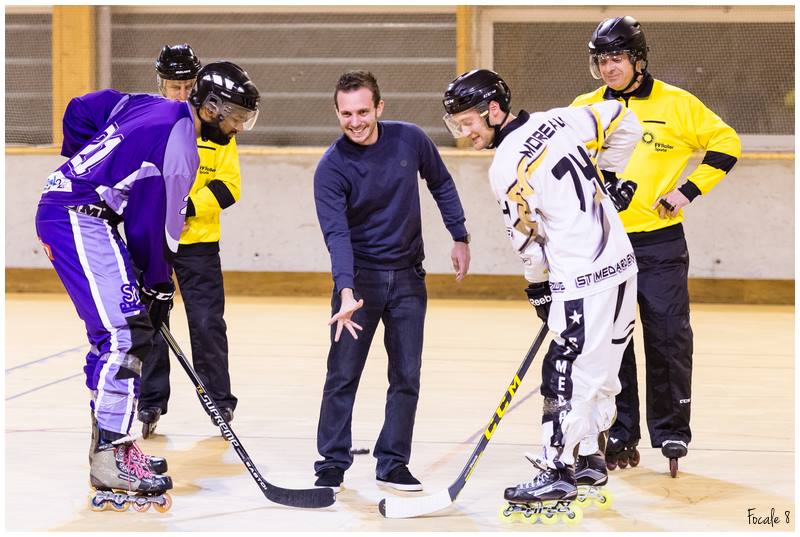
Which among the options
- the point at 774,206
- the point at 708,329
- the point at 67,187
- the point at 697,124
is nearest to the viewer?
the point at 67,187

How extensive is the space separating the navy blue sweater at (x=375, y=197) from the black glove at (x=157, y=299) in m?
0.57

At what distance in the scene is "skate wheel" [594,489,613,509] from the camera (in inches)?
143

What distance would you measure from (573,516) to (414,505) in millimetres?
503

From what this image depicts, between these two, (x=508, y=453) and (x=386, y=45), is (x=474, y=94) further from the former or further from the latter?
(x=386, y=45)

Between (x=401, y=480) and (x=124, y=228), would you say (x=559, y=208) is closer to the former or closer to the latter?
(x=401, y=480)

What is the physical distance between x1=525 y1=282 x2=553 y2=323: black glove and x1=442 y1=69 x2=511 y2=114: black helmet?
590 mm

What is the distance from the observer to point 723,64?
911 cm

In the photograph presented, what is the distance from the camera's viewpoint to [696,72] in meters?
9.13

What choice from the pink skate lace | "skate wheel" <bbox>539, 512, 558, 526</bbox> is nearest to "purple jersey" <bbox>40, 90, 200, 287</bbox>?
the pink skate lace

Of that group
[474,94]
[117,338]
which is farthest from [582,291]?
[117,338]

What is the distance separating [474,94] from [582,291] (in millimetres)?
681

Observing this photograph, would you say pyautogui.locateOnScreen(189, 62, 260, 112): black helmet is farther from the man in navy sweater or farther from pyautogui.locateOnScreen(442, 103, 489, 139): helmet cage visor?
pyautogui.locateOnScreen(442, 103, 489, 139): helmet cage visor

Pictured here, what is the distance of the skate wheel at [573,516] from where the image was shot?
3467 millimetres

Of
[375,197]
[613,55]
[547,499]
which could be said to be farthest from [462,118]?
[547,499]
